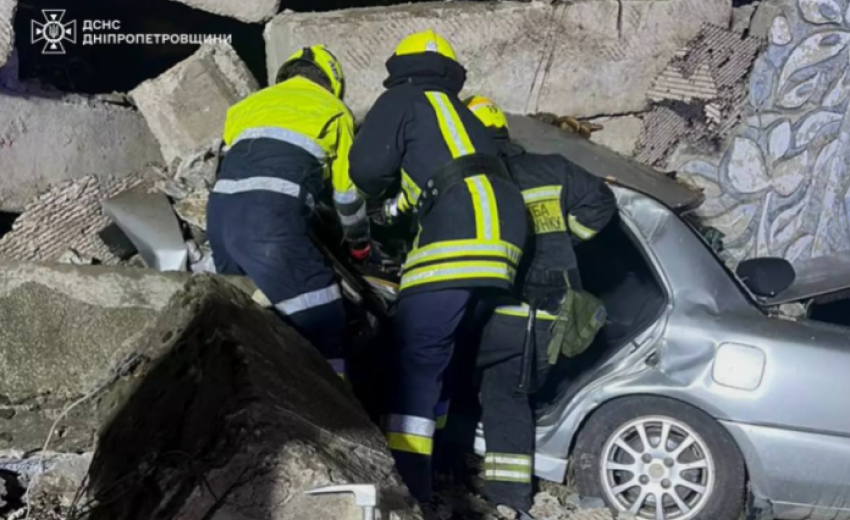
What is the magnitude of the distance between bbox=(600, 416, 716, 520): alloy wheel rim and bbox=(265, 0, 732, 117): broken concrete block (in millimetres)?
2702

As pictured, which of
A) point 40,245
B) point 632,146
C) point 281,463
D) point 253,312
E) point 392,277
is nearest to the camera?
point 281,463

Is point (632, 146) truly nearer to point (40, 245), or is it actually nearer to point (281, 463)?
point (40, 245)

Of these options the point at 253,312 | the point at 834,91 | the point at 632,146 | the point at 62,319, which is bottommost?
the point at 62,319

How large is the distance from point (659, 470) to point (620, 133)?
322cm

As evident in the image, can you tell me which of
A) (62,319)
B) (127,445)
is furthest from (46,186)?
(127,445)

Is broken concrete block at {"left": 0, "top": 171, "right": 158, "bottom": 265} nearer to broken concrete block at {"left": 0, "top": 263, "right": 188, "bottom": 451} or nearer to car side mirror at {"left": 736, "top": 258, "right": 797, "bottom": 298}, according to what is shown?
broken concrete block at {"left": 0, "top": 263, "right": 188, "bottom": 451}

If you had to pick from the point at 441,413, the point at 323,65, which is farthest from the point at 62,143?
the point at 441,413

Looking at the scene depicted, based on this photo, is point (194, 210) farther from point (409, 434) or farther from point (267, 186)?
point (409, 434)

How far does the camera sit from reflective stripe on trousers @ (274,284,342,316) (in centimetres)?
441

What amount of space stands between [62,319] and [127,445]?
2032 millimetres

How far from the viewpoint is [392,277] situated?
486cm

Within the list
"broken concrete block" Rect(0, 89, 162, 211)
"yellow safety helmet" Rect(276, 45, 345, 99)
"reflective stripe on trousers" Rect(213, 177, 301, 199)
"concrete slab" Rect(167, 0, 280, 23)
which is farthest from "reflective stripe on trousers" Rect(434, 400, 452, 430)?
"concrete slab" Rect(167, 0, 280, 23)

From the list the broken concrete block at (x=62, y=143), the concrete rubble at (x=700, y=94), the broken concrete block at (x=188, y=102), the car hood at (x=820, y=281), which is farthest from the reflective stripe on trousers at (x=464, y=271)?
the concrete rubble at (x=700, y=94)

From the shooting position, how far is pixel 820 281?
4.53m
